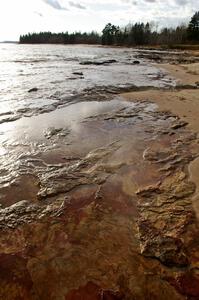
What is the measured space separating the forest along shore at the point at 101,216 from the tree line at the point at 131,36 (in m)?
80.4

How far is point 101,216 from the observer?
3518 millimetres

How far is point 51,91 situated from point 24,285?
32.3 ft

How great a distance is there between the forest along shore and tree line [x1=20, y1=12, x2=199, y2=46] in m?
80.4

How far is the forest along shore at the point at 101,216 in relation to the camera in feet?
8.48

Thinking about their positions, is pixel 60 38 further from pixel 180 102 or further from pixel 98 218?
pixel 98 218

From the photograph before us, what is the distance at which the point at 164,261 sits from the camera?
9.21ft

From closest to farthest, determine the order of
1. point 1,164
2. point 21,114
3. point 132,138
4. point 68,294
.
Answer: point 68,294, point 1,164, point 132,138, point 21,114

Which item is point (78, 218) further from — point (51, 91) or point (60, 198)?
point (51, 91)

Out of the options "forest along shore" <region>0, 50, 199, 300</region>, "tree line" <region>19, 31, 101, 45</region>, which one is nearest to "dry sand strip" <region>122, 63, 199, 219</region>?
"forest along shore" <region>0, 50, 199, 300</region>

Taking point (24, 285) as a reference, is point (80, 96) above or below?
above

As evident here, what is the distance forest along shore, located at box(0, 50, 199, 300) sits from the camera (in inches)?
102

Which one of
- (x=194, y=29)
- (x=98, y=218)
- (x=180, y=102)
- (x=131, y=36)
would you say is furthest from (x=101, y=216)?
(x=131, y=36)

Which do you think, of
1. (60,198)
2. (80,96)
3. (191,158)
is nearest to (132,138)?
(191,158)

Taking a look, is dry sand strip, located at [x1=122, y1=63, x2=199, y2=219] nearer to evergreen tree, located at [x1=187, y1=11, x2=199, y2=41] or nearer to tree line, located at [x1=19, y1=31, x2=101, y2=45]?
evergreen tree, located at [x1=187, y1=11, x2=199, y2=41]
